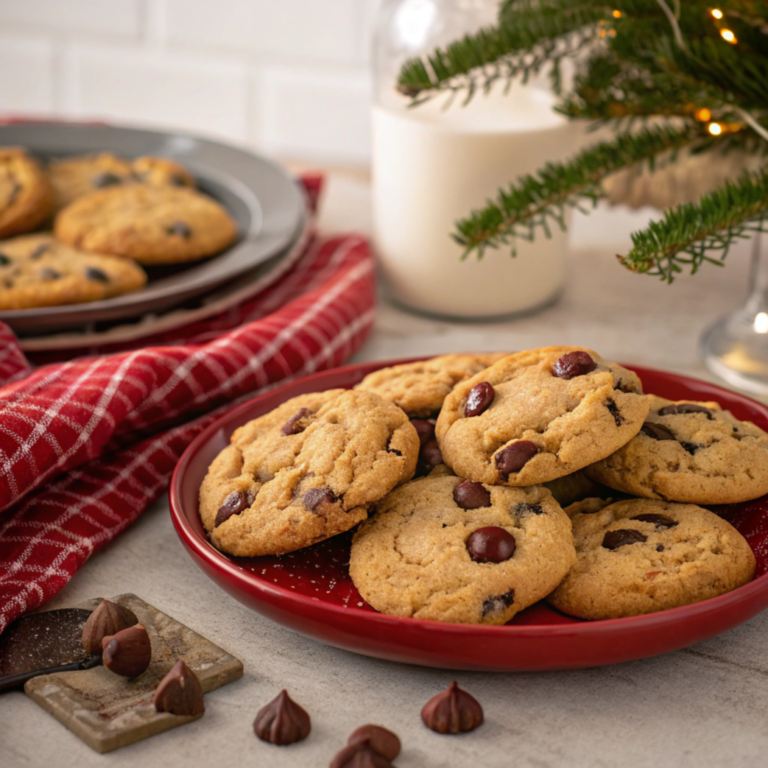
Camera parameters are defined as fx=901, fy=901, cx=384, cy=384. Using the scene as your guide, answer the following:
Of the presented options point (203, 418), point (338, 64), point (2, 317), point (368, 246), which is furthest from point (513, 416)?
point (338, 64)

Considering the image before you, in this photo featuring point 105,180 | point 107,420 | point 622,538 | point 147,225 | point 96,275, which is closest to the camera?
point 622,538

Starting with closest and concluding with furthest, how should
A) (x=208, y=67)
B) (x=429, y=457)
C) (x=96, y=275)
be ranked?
(x=429, y=457) → (x=96, y=275) → (x=208, y=67)

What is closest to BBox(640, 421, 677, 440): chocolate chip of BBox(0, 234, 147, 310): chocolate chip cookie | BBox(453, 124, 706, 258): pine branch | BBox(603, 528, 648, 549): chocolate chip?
BBox(603, 528, 648, 549): chocolate chip

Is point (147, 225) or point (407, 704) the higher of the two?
point (147, 225)

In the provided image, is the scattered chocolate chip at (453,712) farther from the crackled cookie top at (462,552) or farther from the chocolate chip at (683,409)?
the chocolate chip at (683,409)

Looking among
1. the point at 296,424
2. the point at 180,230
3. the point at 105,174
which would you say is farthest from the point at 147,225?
the point at 296,424

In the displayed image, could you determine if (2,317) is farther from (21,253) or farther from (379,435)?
(379,435)

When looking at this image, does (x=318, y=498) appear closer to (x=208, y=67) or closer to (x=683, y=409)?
(x=683, y=409)
